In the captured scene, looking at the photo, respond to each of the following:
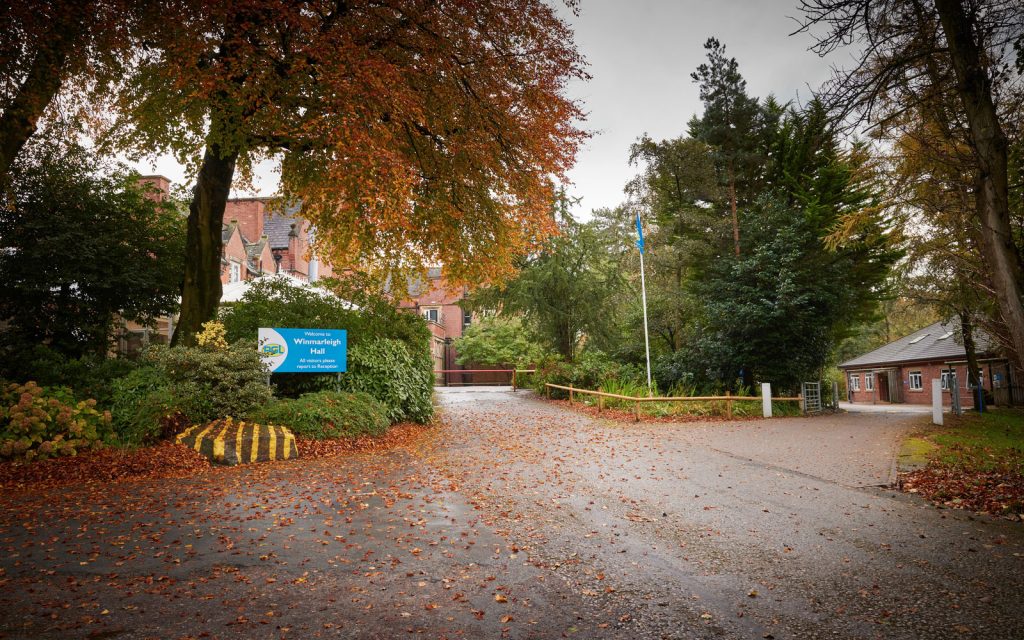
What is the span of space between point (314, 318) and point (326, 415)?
339cm

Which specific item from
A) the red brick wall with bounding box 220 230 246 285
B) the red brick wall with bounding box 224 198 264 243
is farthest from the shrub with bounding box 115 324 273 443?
the red brick wall with bounding box 224 198 264 243

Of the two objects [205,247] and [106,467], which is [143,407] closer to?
[106,467]

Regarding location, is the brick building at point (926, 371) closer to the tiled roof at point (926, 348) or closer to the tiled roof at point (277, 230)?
the tiled roof at point (926, 348)

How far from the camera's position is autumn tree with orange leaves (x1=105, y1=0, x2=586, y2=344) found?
10.4 m

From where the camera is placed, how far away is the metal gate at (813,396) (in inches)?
758

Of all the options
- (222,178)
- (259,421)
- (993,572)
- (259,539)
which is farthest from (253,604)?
(222,178)

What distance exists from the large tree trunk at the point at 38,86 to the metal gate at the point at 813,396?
70.1 feet

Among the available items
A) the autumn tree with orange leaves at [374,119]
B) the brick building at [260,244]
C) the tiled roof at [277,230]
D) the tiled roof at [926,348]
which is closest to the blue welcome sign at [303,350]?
the autumn tree with orange leaves at [374,119]

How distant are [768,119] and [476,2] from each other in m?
16.1

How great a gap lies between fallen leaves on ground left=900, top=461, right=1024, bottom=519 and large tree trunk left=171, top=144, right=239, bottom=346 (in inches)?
511

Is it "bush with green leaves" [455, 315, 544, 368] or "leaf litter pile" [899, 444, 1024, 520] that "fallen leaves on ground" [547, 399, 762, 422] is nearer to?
"leaf litter pile" [899, 444, 1024, 520]

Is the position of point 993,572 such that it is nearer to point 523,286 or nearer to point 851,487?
point 851,487

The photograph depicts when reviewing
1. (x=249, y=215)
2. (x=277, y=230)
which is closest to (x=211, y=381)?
(x=249, y=215)

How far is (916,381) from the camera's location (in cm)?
3731
